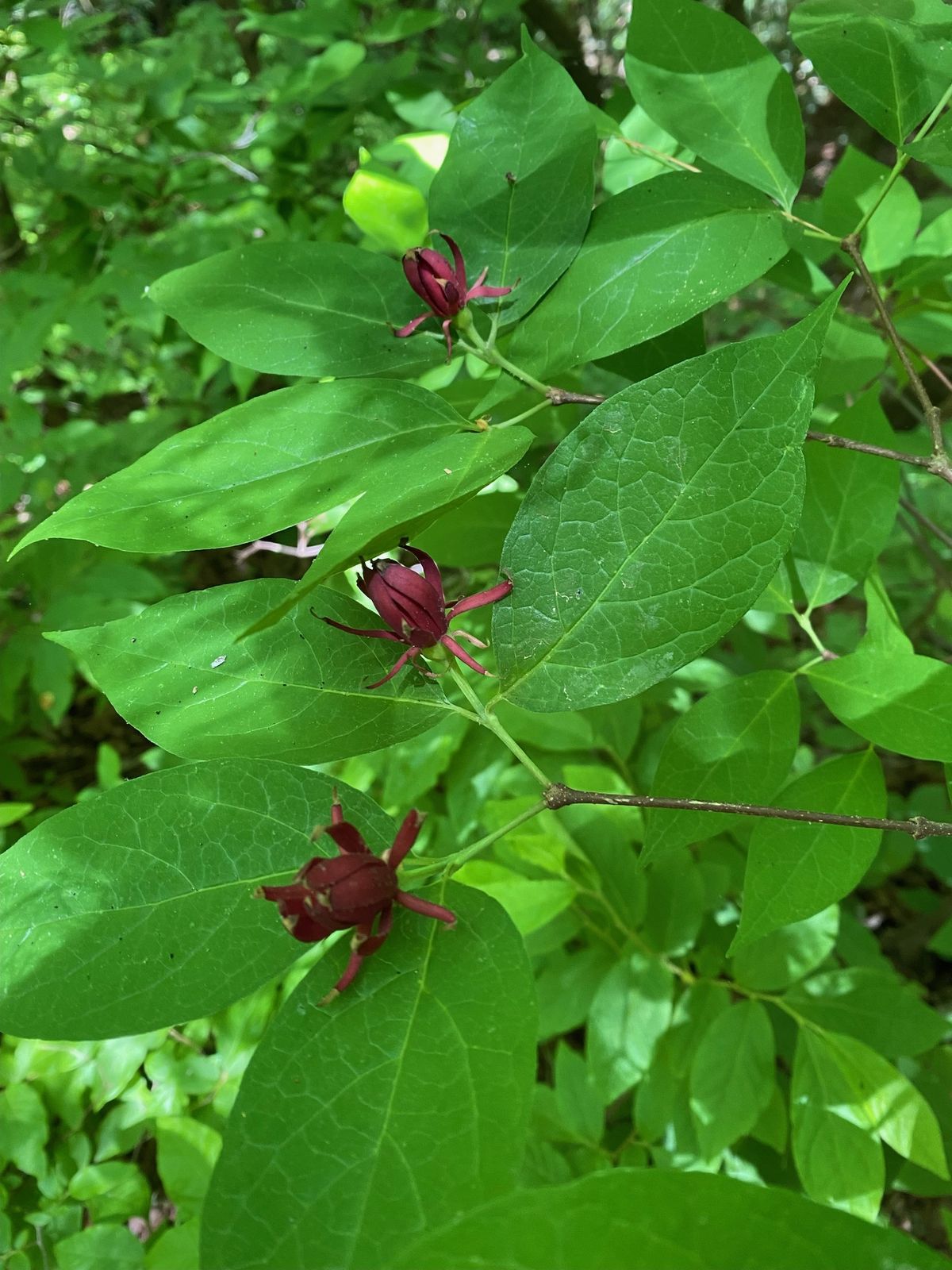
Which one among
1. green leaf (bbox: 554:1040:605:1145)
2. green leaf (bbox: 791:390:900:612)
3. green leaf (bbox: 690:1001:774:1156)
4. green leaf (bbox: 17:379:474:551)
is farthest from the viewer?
green leaf (bbox: 554:1040:605:1145)

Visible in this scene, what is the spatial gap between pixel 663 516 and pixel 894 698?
308 mm

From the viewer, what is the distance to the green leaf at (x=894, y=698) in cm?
67

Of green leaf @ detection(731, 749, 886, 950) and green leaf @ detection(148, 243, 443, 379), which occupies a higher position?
green leaf @ detection(148, 243, 443, 379)

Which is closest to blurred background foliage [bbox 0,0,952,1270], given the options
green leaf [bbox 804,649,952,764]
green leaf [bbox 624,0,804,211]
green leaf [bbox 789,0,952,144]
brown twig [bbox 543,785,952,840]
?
green leaf [bbox 624,0,804,211]

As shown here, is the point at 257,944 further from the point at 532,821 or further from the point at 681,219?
the point at 532,821

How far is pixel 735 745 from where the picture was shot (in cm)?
76

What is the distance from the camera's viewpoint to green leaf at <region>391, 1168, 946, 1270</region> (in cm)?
32

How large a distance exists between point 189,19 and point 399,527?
389 cm

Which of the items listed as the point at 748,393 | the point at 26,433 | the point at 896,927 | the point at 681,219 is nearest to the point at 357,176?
the point at 681,219

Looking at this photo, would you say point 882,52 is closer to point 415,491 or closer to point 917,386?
point 917,386

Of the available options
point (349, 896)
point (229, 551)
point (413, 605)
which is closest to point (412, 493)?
point (413, 605)

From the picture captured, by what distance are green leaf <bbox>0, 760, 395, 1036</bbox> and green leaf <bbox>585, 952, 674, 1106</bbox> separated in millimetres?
811

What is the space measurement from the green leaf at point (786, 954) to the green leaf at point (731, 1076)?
0.04 meters

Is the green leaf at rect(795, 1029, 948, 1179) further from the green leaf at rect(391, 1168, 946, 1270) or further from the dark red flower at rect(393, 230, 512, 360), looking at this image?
the dark red flower at rect(393, 230, 512, 360)
